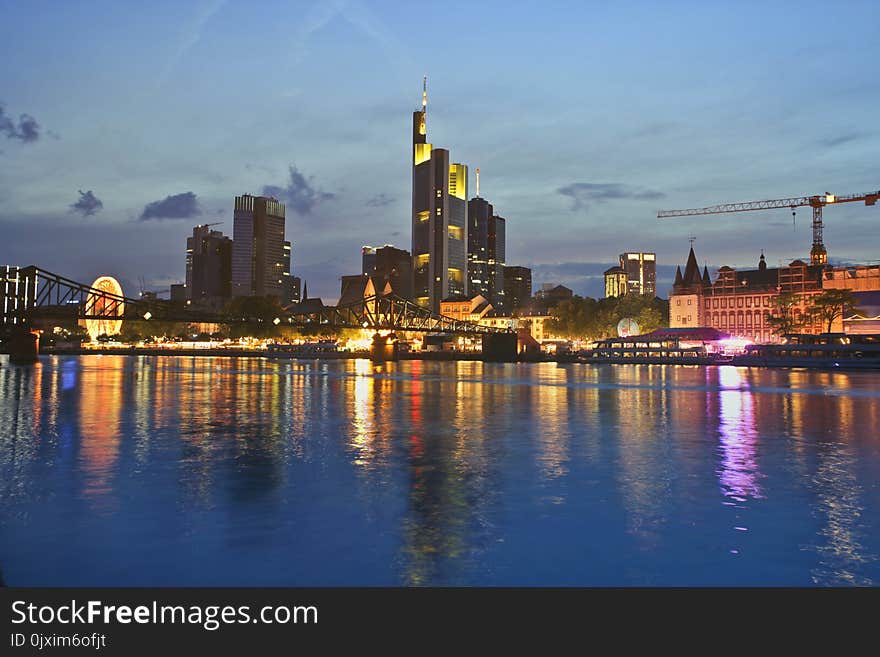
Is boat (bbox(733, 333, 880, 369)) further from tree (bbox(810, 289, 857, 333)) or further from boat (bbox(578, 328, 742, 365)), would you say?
boat (bbox(578, 328, 742, 365))

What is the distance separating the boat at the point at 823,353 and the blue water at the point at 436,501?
10724 centimetres

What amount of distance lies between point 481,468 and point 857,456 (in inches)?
496

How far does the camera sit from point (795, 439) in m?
27.7

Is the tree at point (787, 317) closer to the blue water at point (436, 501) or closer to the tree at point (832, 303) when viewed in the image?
the tree at point (832, 303)

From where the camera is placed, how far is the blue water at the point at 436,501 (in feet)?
35.8

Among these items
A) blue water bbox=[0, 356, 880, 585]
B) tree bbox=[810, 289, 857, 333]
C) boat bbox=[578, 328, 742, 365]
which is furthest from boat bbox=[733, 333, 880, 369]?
blue water bbox=[0, 356, 880, 585]

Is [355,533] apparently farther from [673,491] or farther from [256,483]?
[673,491]

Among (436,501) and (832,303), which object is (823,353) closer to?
(832,303)

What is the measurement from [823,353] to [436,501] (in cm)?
14367
